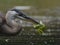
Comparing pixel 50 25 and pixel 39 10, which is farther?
pixel 39 10

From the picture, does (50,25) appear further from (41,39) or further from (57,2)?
(57,2)

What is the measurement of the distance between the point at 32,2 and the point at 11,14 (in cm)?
284

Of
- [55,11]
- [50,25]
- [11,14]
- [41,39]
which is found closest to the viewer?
[41,39]

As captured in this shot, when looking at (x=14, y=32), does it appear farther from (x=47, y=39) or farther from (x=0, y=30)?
(x=47, y=39)

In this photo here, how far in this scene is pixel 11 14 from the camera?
514cm

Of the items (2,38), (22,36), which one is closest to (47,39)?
(22,36)

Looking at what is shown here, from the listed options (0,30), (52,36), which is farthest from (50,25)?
(0,30)

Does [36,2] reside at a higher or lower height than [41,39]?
higher

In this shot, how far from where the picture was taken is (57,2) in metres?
7.79

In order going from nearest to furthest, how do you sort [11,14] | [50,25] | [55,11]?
1. [11,14]
2. [50,25]
3. [55,11]

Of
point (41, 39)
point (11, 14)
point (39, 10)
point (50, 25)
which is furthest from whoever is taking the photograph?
point (39, 10)

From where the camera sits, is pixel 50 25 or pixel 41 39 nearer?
pixel 41 39

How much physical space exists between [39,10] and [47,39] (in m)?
2.87

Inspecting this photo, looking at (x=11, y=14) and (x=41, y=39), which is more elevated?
(x=11, y=14)
